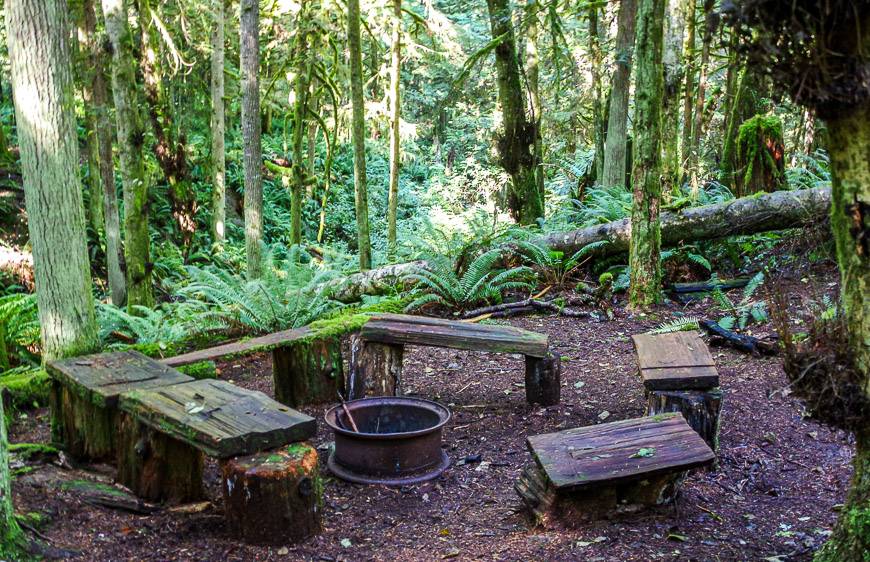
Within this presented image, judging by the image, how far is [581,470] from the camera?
3.45 meters

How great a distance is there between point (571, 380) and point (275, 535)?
3447mm

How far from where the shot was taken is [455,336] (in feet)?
17.5

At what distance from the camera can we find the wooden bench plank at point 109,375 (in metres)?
4.07

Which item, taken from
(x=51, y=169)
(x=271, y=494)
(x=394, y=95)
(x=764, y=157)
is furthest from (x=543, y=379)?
(x=394, y=95)

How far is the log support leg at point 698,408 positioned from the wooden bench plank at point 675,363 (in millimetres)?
51

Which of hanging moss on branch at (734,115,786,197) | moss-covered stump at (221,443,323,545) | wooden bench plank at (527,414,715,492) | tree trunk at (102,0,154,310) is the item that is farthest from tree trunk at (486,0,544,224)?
moss-covered stump at (221,443,323,545)

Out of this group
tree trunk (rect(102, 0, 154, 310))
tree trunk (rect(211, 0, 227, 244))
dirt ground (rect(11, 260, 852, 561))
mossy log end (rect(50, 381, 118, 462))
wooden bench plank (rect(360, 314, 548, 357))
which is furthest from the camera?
tree trunk (rect(211, 0, 227, 244))

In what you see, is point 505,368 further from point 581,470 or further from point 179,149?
point 179,149

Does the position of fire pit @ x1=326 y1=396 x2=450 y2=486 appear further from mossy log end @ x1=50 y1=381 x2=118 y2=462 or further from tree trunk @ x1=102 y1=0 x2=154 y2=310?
tree trunk @ x1=102 y1=0 x2=154 y2=310

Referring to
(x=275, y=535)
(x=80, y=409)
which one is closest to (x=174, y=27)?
(x=80, y=409)

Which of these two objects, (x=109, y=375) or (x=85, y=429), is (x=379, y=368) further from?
(x=85, y=429)

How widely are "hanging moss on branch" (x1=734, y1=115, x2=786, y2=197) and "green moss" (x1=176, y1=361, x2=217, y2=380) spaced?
7961 millimetres

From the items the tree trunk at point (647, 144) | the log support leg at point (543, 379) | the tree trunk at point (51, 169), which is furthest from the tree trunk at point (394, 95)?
the tree trunk at point (51, 169)

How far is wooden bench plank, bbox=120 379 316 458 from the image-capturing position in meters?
3.43
